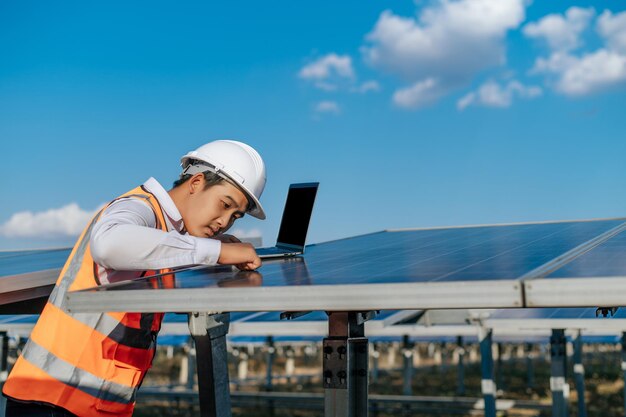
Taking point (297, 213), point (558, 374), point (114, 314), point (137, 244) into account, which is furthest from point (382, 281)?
point (558, 374)

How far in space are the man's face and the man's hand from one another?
0.24 metres

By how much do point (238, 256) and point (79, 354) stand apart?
0.74m

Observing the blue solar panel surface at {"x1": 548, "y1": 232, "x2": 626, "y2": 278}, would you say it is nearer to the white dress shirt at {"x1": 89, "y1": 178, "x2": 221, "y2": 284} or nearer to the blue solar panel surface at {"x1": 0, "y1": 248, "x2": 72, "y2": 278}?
the white dress shirt at {"x1": 89, "y1": 178, "x2": 221, "y2": 284}

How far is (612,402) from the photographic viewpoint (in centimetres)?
2195

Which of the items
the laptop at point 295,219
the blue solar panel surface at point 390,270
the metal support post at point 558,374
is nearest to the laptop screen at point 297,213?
the laptop at point 295,219

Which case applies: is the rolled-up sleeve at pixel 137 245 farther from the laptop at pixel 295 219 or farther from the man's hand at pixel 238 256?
the laptop at pixel 295 219

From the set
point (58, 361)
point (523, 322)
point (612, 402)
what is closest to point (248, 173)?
point (58, 361)

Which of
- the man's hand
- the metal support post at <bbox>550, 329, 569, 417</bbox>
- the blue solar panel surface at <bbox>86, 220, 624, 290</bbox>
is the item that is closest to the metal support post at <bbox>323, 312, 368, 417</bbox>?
the blue solar panel surface at <bbox>86, 220, 624, 290</bbox>

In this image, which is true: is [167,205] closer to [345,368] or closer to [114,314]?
[114,314]

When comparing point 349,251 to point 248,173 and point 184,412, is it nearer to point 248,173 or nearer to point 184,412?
point 248,173

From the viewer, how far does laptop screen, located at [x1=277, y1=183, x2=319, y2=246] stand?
14.7 ft

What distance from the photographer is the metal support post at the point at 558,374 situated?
9.83m

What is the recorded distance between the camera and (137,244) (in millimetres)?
2705

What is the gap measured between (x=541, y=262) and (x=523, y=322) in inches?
265
